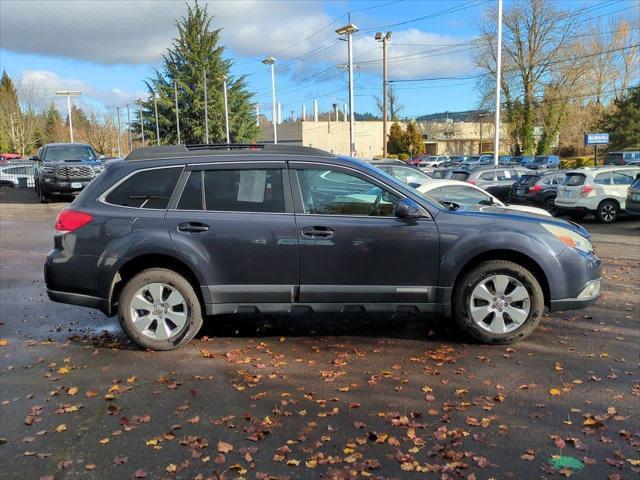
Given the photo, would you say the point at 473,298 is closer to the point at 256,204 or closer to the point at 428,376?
the point at 428,376

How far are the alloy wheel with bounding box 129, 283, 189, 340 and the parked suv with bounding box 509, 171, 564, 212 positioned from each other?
605 inches

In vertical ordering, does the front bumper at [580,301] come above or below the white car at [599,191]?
below

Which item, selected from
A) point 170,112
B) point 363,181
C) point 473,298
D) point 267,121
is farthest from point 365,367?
point 267,121

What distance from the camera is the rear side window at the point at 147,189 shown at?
5.27 meters

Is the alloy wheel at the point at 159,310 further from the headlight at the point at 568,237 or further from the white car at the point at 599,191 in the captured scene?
the white car at the point at 599,191

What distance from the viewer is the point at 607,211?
15867mm

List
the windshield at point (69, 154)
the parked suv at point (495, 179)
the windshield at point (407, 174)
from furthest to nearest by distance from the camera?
the windshield at point (69, 154), the parked suv at point (495, 179), the windshield at point (407, 174)

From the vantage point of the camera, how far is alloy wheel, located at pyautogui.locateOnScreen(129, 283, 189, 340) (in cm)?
521

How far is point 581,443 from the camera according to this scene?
3.48m

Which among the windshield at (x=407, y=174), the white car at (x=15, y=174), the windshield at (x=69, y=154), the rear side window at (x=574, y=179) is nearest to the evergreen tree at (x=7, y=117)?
the white car at (x=15, y=174)

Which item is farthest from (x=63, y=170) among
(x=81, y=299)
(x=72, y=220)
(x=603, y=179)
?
(x=603, y=179)

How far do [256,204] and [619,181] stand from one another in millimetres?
14334

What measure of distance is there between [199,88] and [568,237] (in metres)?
53.3

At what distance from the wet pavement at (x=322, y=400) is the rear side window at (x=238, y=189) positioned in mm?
1361
